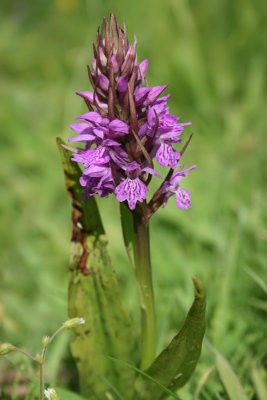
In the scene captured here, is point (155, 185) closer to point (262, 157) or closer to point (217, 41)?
point (262, 157)

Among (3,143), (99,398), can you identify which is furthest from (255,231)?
(3,143)

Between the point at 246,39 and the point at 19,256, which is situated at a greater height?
the point at 246,39

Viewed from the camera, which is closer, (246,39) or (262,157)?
(262,157)

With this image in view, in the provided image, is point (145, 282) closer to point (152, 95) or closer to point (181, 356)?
point (181, 356)

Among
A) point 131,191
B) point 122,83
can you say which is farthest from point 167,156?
point 122,83

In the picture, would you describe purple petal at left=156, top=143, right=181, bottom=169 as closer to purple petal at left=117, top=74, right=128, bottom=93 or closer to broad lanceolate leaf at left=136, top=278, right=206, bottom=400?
purple petal at left=117, top=74, right=128, bottom=93

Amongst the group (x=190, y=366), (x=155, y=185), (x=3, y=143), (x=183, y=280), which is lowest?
(x=190, y=366)

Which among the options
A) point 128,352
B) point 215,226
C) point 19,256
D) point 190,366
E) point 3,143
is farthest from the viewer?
point 3,143
